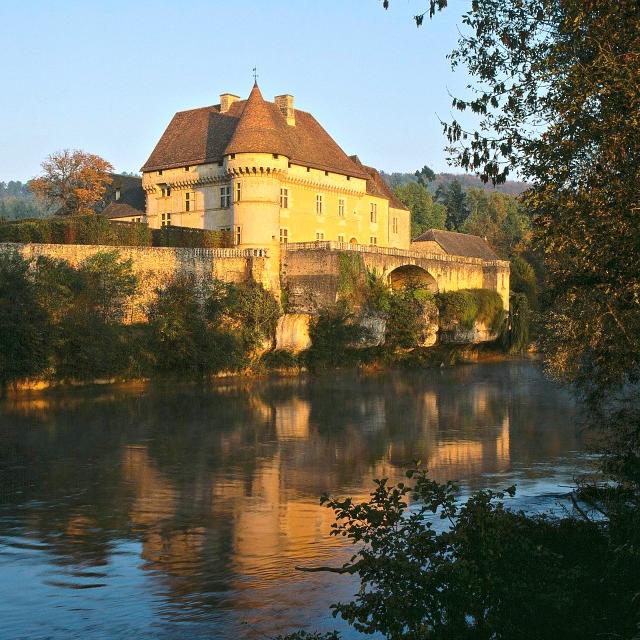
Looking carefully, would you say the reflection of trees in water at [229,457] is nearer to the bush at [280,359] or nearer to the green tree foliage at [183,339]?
the green tree foliage at [183,339]

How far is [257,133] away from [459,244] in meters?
23.6

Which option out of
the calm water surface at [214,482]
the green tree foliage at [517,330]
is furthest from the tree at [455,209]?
the calm water surface at [214,482]

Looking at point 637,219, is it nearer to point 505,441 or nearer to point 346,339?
point 505,441

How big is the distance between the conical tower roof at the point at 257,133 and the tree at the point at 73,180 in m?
12.1

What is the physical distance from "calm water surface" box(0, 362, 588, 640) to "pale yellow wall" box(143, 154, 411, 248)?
11.9 m

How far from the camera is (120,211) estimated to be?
178ft

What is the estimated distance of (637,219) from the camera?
33.1ft

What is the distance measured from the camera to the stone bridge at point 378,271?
44812 mm

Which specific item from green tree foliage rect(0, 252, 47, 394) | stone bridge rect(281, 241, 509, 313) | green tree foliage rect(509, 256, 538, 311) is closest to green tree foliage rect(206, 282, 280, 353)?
stone bridge rect(281, 241, 509, 313)

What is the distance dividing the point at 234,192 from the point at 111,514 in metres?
32.4

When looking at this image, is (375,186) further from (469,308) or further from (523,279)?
(523,279)

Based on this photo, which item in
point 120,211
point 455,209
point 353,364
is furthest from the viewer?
point 455,209

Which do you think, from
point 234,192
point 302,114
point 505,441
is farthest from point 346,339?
point 505,441

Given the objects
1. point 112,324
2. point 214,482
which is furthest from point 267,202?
point 214,482
